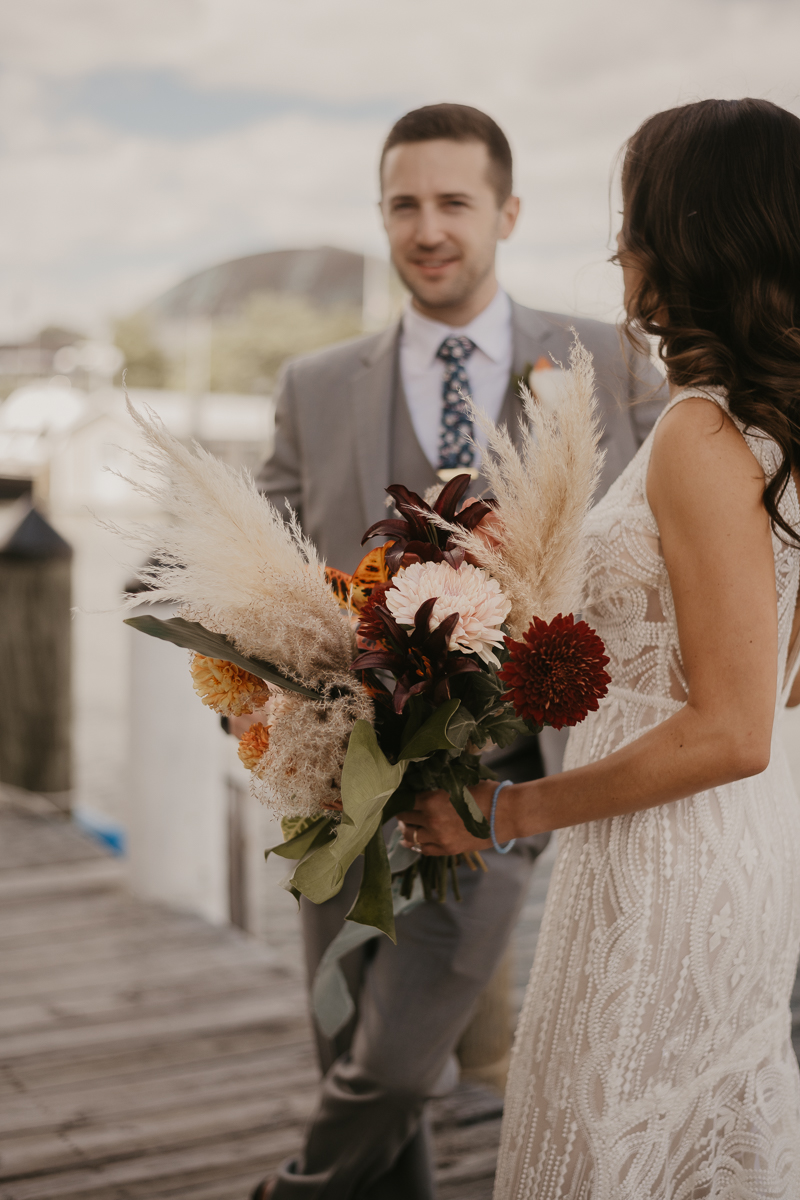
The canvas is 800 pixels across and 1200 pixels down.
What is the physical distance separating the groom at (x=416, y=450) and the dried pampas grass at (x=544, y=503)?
84 centimetres

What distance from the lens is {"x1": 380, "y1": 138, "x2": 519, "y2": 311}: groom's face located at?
2016mm

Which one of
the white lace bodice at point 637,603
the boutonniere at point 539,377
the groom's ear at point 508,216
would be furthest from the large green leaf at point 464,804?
the groom's ear at point 508,216

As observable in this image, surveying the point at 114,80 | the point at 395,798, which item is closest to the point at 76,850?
the point at 395,798

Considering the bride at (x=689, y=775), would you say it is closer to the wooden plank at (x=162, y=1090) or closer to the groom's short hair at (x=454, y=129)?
the groom's short hair at (x=454, y=129)

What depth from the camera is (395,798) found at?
3.89ft

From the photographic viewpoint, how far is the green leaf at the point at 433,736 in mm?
1001

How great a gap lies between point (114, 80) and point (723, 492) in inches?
2987

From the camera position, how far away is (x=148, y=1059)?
2643 mm

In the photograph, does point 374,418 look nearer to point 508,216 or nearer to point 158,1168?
point 508,216

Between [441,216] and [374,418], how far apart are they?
41cm

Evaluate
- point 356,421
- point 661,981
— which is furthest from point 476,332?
point 661,981

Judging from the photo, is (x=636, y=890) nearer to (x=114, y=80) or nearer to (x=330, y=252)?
(x=330, y=252)

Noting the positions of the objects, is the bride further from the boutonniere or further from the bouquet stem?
the boutonniere

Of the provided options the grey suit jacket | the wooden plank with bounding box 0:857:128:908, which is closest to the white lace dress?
the grey suit jacket
